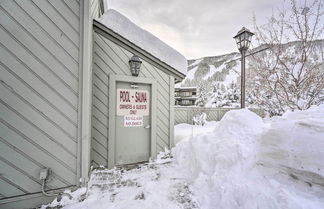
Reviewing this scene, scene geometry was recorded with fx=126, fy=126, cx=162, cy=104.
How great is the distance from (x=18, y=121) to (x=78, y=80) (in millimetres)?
975

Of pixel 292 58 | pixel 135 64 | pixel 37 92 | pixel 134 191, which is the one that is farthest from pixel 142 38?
pixel 292 58

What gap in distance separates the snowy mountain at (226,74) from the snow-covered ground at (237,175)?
97.8 inches

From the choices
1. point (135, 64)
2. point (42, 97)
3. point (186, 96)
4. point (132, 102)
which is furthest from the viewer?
point (186, 96)

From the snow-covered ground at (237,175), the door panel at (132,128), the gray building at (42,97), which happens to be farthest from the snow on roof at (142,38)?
the snow-covered ground at (237,175)

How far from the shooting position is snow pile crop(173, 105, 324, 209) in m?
1.31

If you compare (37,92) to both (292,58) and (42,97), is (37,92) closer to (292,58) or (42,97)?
(42,97)

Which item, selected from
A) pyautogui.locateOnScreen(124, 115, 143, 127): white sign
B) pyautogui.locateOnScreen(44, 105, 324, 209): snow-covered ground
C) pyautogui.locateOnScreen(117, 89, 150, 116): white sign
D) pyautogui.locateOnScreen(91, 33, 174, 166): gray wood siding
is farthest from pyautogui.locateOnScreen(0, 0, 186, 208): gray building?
pyautogui.locateOnScreen(124, 115, 143, 127): white sign

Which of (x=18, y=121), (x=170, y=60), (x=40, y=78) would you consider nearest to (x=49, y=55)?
(x=40, y=78)

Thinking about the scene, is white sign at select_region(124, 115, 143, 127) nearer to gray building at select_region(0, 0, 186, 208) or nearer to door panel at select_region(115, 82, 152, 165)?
door panel at select_region(115, 82, 152, 165)

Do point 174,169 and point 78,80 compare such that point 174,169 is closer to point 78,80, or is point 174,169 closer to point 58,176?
point 58,176

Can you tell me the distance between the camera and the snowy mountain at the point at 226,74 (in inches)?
140

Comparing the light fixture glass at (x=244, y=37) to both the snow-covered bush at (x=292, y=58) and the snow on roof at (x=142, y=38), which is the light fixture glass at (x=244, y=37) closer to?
the snow-covered bush at (x=292, y=58)

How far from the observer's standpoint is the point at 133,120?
10.9ft

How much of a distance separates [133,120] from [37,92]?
1903 mm
